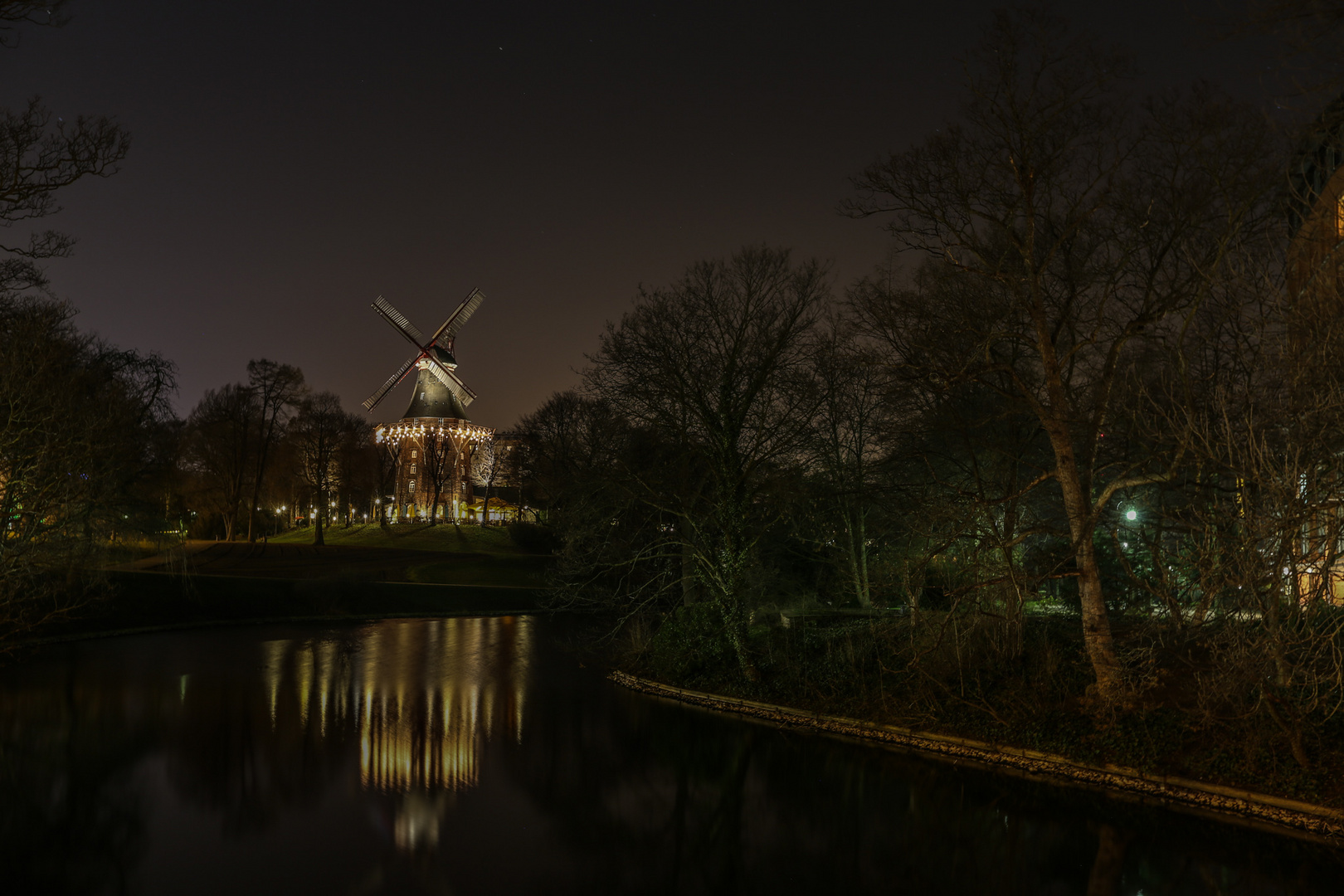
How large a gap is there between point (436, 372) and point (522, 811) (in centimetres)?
6345

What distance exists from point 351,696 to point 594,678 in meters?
5.77

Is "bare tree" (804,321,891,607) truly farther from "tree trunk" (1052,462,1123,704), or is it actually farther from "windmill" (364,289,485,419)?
"windmill" (364,289,485,419)

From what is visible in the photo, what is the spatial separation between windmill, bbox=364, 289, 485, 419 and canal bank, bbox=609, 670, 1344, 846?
5711cm

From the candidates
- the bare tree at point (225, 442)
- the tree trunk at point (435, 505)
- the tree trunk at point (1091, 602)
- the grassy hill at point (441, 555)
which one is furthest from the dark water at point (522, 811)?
the tree trunk at point (435, 505)

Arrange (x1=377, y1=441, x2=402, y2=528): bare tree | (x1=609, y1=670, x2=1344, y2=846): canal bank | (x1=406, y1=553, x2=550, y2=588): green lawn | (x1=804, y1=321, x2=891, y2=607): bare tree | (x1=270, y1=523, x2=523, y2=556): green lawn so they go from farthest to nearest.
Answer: (x1=377, y1=441, x2=402, y2=528): bare tree → (x1=270, y1=523, x2=523, y2=556): green lawn → (x1=406, y1=553, x2=550, y2=588): green lawn → (x1=804, y1=321, x2=891, y2=607): bare tree → (x1=609, y1=670, x2=1344, y2=846): canal bank

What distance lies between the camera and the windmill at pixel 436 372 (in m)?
70.2

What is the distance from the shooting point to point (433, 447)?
67.4 m

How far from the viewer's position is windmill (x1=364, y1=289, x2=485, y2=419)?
70250 mm

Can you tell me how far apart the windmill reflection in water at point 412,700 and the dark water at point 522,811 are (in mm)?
97

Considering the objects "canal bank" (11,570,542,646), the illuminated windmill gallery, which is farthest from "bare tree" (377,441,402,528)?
"canal bank" (11,570,542,646)

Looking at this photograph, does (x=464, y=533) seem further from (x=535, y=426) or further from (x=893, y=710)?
(x=893, y=710)

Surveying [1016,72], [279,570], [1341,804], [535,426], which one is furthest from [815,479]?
[535,426]

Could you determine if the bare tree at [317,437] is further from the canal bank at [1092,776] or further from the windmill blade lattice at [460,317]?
the canal bank at [1092,776]

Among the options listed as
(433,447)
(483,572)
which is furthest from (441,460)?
(483,572)
